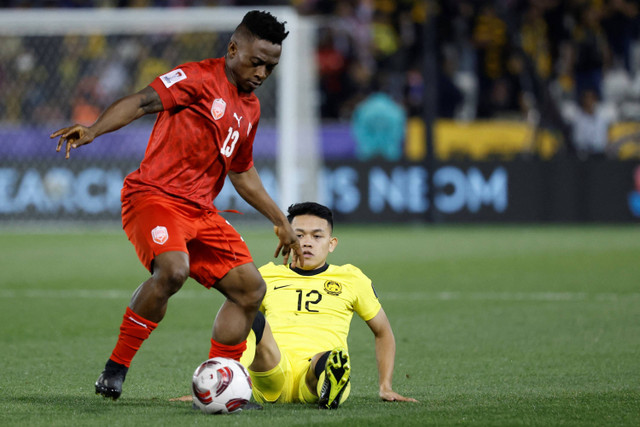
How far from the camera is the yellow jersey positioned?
15.6ft

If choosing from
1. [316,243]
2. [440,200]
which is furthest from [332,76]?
[316,243]

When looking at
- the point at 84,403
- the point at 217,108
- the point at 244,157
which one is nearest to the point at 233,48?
the point at 217,108

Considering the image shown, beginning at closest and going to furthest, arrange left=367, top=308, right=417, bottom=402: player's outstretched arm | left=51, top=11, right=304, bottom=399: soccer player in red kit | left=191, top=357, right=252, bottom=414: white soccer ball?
left=191, top=357, right=252, bottom=414: white soccer ball, left=51, top=11, right=304, bottom=399: soccer player in red kit, left=367, top=308, right=417, bottom=402: player's outstretched arm

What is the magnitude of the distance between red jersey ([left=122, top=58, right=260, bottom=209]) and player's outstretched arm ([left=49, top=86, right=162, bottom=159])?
10cm

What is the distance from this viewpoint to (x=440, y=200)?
16.2m

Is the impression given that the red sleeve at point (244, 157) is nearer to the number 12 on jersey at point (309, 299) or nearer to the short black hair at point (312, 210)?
the short black hair at point (312, 210)

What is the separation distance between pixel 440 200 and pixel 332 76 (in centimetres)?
367

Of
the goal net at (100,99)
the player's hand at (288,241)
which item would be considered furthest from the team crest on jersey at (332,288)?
the goal net at (100,99)

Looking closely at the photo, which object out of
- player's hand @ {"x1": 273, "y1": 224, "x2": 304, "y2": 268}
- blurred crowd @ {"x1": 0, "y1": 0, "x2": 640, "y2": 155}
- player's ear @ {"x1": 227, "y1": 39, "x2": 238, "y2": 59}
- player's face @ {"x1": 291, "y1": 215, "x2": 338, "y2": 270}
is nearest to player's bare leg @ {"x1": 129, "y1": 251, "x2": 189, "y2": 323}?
player's hand @ {"x1": 273, "y1": 224, "x2": 304, "y2": 268}

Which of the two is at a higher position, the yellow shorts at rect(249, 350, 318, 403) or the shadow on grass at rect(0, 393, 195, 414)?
the yellow shorts at rect(249, 350, 318, 403)

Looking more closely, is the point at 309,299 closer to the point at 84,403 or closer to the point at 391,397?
the point at 391,397

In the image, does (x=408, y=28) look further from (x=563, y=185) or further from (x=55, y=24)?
(x=55, y=24)

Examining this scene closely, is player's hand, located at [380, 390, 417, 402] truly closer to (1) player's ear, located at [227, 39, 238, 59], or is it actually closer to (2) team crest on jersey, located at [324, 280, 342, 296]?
(2) team crest on jersey, located at [324, 280, 342, 296]

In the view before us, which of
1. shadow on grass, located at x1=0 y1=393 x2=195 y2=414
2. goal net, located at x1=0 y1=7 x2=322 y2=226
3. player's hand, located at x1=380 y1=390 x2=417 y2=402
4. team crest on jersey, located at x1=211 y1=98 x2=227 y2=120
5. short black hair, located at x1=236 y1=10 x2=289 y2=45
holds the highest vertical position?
goal net, located at x1=0 y1=7 x2=322 y2=226
